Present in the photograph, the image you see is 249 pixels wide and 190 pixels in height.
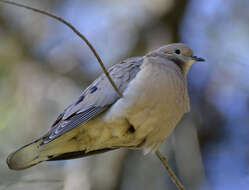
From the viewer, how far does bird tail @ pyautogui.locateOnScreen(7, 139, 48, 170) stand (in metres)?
3.06

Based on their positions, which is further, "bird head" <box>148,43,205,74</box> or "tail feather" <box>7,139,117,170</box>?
"bird head" <box>148,43,205,74</box>

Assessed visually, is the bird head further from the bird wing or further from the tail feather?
the tail feather

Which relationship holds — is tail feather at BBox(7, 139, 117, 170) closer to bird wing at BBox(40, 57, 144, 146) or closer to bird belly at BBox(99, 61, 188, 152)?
bird wing at BBox(40, 57, 144, 146)

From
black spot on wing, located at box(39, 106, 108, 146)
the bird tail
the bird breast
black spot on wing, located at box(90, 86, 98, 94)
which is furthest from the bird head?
the bird tail

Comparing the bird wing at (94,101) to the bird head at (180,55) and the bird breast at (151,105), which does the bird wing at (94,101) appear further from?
the bird head at (180,55)

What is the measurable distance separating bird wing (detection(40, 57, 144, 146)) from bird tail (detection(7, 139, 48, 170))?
100mm

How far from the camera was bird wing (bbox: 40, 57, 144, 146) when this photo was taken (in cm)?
296

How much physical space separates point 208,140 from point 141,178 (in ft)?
4.34

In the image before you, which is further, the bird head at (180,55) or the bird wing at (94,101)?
the bird head at (180,55)

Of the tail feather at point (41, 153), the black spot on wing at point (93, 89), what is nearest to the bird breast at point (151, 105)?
the black spot on wing at point (93, 89)

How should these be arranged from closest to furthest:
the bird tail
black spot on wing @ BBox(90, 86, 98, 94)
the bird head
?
the bird tail < black spot on wing @ BBox(90, 86, 98, 94) < the bird head

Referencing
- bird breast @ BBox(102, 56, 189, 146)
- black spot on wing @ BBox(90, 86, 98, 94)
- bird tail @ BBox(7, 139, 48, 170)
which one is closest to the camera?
bird breast @ BBox(102, 56, 189, 146)

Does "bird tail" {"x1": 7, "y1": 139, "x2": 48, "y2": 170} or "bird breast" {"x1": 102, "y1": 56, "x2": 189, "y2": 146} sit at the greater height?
"bird breast" {"x1": 102, "y1": 56, "x2": 189, "y2": 146}

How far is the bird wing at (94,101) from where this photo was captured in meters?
2.96
